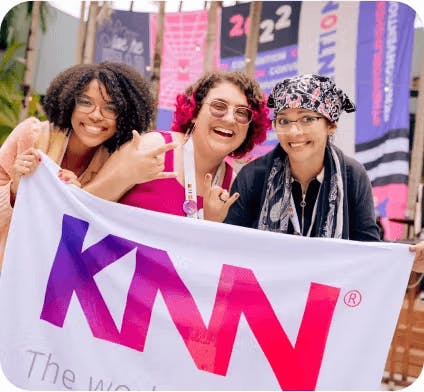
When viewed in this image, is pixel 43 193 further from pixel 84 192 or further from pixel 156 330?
pixel 156 330

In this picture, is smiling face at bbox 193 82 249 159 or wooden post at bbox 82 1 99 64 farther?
wooden post at bbox 82 1 99 64

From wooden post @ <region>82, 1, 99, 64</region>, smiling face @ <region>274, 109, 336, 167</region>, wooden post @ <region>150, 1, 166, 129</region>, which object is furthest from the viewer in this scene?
wooden post @ <region>82, 1, 99, 64</region>

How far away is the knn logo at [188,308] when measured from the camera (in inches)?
84.0

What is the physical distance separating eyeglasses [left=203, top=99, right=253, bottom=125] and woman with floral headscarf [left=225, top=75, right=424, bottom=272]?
128 mm

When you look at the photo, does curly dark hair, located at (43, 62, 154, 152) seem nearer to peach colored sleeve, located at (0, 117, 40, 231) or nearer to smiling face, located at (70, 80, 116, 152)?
smiling face, located at (70, 80, 116, 152)

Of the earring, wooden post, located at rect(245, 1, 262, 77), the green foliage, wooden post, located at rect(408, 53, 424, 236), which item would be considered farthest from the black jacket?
the green foliage

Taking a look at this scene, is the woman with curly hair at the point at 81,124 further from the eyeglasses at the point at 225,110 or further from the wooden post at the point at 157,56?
the wooden post at the point at 157,56

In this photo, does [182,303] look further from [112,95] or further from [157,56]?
[157,56]

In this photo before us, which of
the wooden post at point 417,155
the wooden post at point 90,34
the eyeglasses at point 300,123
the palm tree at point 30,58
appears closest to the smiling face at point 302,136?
the eyeglasses at point 300,123

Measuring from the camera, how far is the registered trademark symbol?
213 centimetres

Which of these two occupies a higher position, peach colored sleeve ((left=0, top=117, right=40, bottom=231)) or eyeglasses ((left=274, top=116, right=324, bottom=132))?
eyeglasses ((left=274, top=116, right=324, bottom=132))

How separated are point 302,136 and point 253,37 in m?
4.84

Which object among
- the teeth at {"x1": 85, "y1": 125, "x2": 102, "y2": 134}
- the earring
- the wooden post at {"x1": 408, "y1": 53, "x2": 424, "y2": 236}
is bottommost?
the teeth at {"x1": 85, "y1": 125, "x2": 102, "y2": 134}

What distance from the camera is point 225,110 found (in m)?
2.58
